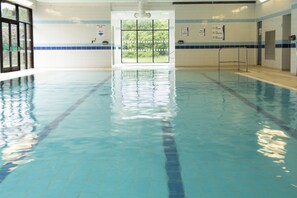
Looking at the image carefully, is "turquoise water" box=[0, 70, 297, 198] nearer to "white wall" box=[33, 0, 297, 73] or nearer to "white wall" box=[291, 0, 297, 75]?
"white wall" box=[291, 0, 297, 75]

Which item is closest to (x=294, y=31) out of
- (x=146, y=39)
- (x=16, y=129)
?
(x=16, y=129)

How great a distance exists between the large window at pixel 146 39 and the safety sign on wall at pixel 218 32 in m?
4.48

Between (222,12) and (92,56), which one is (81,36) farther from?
(222,12)

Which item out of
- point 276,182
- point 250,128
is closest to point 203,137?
point 250,128

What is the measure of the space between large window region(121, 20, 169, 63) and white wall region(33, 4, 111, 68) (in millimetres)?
4385

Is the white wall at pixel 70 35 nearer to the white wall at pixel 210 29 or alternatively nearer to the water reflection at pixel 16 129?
the white wall at pixel 210 29

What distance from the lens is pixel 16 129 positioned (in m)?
5.20

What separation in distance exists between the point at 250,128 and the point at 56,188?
283 centimetres

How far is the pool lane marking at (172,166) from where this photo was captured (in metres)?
2.96

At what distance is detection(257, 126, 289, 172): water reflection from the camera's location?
3855mm

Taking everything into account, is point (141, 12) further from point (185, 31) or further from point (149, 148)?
point (149, 148)

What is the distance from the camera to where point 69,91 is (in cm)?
973

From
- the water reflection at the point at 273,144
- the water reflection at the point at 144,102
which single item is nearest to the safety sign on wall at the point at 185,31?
the water reflection at the point at 144,102

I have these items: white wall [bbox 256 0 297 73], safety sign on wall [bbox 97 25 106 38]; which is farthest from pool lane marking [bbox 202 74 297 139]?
safety sign on wall [bbox 97 25 106 38]
